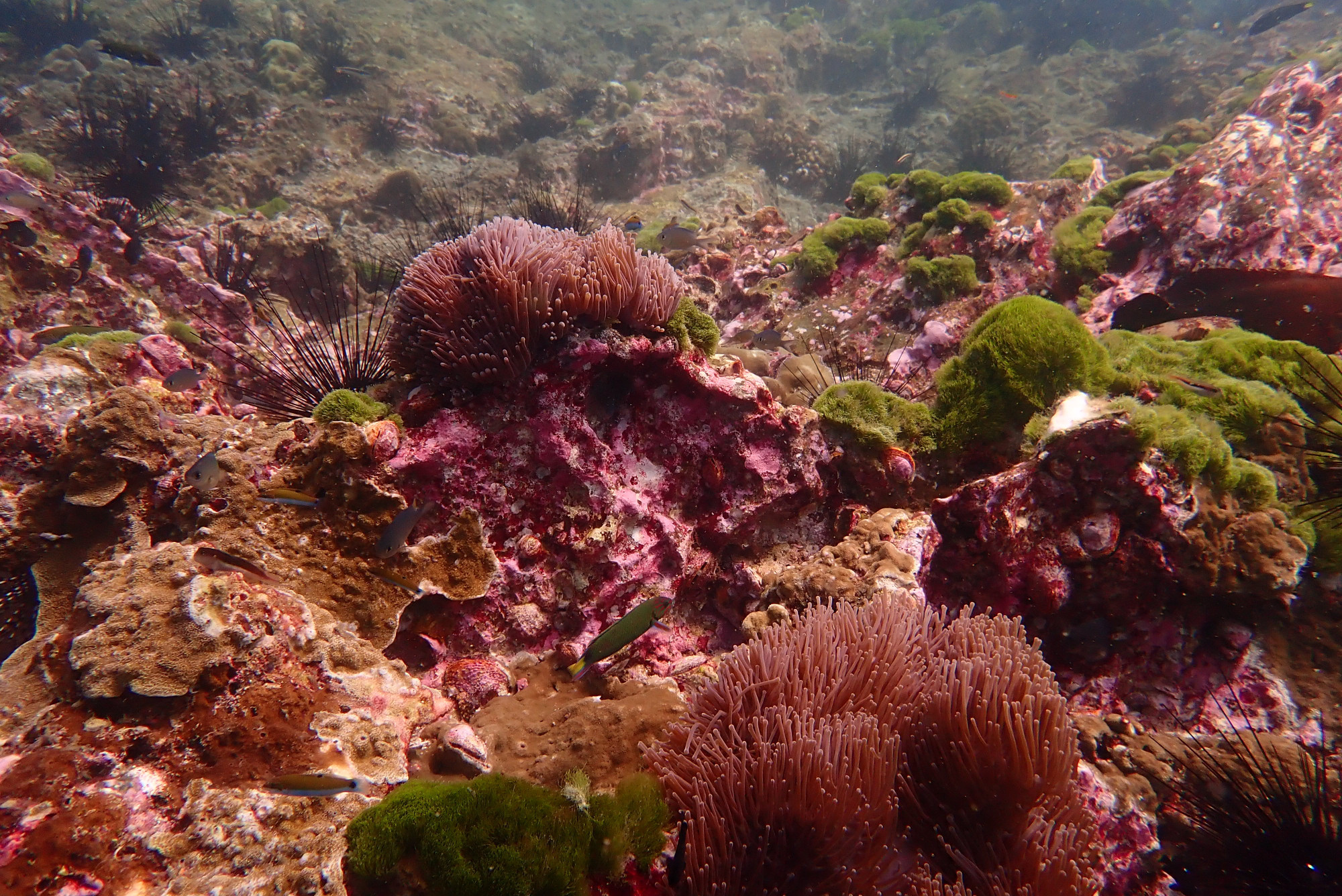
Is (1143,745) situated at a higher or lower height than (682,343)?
lower

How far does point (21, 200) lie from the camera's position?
538 cm

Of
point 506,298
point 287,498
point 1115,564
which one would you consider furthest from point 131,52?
point 1115,564

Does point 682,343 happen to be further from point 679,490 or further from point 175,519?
point 175,519

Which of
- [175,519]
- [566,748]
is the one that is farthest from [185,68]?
[566,748]

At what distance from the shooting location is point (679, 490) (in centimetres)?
372

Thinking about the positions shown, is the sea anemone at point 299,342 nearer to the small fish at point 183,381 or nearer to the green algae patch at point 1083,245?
the small fish at point 183,381

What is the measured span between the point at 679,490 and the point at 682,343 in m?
0.96

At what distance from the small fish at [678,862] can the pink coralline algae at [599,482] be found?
1.31 metres

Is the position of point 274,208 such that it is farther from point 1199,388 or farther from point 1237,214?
point 1237,214

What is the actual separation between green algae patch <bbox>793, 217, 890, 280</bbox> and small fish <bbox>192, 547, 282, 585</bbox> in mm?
6428

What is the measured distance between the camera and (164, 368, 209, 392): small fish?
399 centimetres

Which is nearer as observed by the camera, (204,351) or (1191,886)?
(1191,886)

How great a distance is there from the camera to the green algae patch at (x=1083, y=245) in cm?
637

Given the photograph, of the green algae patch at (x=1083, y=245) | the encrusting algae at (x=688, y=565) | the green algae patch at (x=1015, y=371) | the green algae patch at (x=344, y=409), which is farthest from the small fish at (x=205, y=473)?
the green algae patch at (x=1083, y=245)
